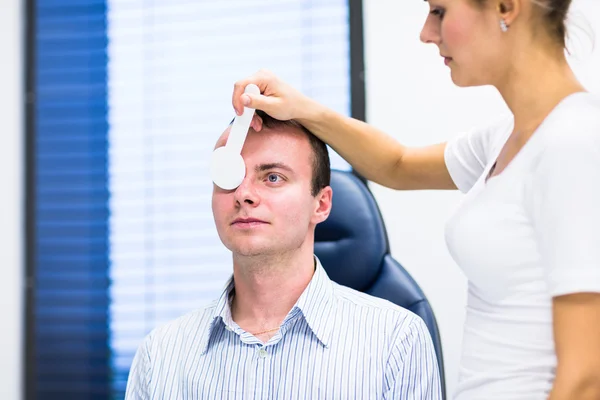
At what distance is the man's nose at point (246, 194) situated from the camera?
1.40 meters

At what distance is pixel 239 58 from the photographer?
2.69 m

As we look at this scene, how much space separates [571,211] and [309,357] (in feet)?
2.43

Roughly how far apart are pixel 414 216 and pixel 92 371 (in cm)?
142

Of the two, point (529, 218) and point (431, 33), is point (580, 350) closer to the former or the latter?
point (529, 218)

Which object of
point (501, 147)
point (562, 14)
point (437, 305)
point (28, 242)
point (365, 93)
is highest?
point (365, 93)

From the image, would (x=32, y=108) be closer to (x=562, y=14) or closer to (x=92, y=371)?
(x=92, y=371)

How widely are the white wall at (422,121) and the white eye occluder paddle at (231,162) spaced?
1.06 meters

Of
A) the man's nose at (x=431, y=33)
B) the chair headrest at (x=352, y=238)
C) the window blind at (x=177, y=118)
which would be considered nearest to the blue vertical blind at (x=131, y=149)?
the window blind at (x=177, y=118)

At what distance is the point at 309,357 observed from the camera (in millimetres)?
1416

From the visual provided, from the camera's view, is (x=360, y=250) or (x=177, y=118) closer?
(x=360, y=250)

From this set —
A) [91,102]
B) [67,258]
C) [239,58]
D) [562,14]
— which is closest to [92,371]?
[67,258]

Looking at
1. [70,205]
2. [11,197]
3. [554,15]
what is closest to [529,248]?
[554,15]

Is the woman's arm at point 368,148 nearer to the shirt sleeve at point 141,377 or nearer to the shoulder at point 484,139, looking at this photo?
the shoulder at point 484,139

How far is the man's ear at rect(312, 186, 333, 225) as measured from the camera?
5.03 feet
